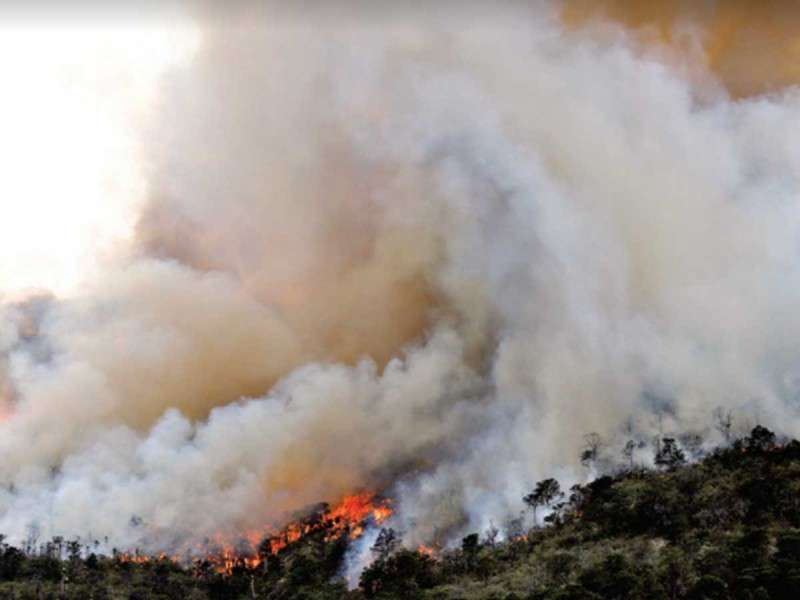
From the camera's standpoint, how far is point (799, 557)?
15675 cm

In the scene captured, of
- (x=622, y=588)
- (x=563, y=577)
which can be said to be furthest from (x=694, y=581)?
(x=563, y=577)

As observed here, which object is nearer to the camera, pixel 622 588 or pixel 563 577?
pixel 622 588

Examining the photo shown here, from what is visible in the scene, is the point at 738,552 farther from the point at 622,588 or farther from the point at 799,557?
the point at 622,588

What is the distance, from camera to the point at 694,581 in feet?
525

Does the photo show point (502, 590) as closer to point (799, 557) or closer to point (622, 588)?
point (622, 588)

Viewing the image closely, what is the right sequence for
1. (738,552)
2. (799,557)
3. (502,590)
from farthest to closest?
(502,590)
(738,552)
(799,557)

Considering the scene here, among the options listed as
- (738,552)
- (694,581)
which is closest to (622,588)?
(694,581)

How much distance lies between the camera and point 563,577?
199 metres

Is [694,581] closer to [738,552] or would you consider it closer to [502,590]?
[738,552]

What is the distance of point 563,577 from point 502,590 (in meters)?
17.6

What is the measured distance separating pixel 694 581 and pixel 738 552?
24.2 m

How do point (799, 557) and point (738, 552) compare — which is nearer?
point (799, 557)

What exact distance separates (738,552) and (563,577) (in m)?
47.0

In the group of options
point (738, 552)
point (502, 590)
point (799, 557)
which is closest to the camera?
point (799, 557)
